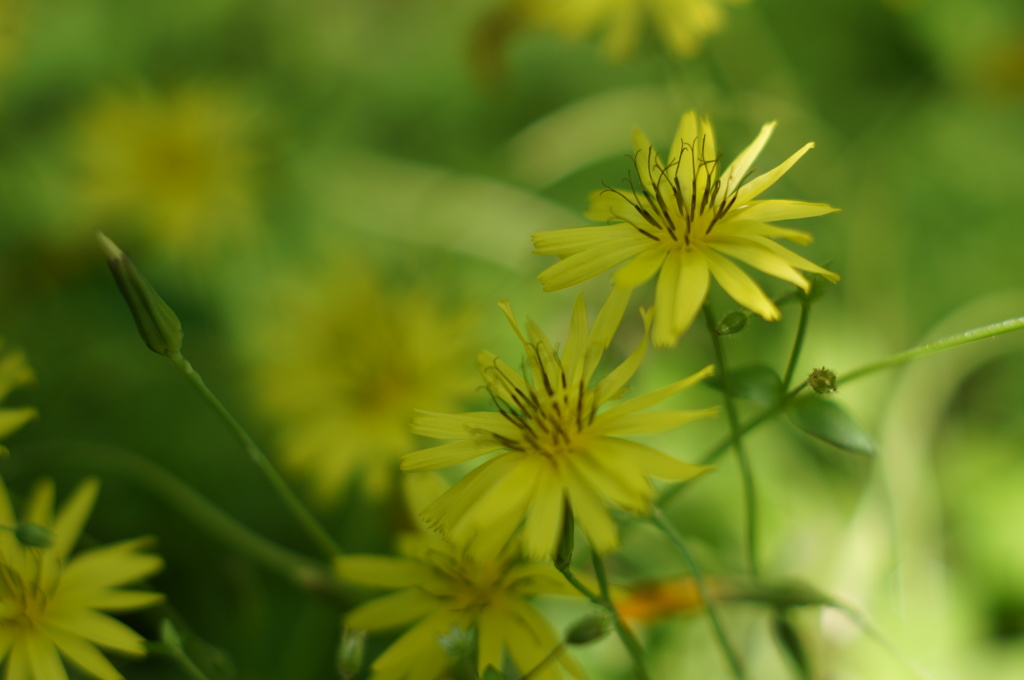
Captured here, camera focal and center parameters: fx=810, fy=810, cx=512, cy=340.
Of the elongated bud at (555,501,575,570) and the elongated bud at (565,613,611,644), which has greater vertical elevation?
the elongated bud at (555,501,575,570)

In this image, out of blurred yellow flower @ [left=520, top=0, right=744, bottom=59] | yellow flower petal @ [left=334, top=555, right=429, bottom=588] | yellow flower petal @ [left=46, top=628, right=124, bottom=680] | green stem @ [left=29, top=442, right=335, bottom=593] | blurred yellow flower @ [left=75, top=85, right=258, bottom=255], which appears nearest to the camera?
yellow flower petal @ [left=46, top=628, right=124, bottom=680]

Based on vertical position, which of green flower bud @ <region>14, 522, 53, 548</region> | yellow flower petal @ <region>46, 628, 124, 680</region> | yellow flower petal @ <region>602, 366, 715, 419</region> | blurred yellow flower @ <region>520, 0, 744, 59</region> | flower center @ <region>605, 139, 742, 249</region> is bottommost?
yellow flower petal @ <region>46, 628, 124, 680</region>

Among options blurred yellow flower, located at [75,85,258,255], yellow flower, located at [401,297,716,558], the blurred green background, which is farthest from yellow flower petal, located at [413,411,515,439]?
blurred yellow flower, located at [75,85,258,255]

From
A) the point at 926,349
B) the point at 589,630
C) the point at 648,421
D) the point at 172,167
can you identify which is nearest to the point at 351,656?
the point at 589,630

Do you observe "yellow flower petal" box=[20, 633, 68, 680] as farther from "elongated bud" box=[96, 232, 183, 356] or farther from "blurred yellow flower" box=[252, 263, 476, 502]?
"blurred yellow flower" box=[252, 263, 476, 502]

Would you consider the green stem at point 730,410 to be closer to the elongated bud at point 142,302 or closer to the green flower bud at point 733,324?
the green flower bud at point 733,324

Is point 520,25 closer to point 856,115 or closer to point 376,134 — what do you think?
point 376,134
